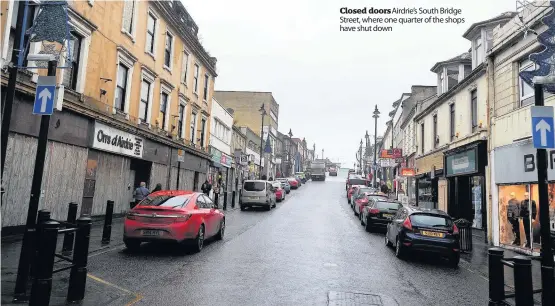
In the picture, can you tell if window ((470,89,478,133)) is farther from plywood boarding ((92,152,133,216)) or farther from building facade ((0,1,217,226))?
plywood boarding ((92,152,133,216))

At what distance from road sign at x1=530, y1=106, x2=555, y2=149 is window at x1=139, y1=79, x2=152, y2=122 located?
17.2 meters

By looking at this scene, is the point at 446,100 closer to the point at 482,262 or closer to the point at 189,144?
the point at 482,262

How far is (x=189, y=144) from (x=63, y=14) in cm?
1923

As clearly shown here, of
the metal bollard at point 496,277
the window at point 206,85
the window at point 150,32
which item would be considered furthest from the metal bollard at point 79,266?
the window at point 206,85

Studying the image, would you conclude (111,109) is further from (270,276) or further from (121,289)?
(270,276)

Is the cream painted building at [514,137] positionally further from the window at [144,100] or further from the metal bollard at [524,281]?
the window at [144,100]

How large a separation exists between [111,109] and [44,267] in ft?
40.3

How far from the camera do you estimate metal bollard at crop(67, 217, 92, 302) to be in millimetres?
5539

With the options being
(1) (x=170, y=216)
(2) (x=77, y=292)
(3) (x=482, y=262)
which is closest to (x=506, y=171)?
(3) (x=482, y=262)

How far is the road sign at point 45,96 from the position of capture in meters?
5.90

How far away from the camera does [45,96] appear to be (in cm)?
594

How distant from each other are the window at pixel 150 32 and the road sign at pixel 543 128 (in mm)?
17736

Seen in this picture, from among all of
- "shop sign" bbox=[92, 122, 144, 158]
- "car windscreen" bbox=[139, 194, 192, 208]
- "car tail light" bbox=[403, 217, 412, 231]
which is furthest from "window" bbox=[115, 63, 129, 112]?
"car tail light" bbox=[403, 217, 412, 231]

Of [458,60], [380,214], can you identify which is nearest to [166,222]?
[380,214]
